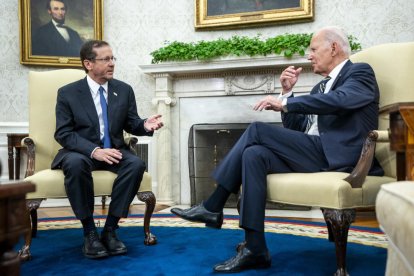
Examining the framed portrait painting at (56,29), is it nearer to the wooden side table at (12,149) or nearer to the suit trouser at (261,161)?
the wooden side table at (12,149)

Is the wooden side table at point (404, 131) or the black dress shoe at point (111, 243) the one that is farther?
the black dress shoe at point (111, 243)

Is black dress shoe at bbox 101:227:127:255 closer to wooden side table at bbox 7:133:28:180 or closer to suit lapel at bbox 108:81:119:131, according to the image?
suit lapel at bbox 108:81:119:131

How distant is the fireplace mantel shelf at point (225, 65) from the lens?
15.1 feet

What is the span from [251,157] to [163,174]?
2945mm

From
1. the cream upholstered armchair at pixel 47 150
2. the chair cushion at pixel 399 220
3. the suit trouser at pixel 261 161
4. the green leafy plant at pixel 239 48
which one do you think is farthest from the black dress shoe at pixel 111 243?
the green leafy plant at pixel 239 48

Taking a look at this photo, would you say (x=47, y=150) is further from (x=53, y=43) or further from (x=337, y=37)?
(x=53, y=43)

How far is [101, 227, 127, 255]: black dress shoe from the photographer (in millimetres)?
2754

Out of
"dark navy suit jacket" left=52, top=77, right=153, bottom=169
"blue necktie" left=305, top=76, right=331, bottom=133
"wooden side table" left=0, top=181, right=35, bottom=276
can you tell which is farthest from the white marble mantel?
"wooden side table" left=0, top=181, right=35, bottom=276

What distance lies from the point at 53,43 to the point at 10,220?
15.0 feet

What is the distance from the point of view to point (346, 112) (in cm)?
240

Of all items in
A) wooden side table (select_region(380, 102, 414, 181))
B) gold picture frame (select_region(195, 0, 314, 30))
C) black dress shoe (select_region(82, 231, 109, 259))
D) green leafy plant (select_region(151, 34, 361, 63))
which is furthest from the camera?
gold picture frame (select_region(195, 0, 314, 30))

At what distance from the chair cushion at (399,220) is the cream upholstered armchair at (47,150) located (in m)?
1.85

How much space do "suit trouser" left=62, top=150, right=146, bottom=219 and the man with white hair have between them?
52 cm

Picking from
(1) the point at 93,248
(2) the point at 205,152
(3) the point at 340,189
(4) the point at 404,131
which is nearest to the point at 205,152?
(2) the point at 205,152
